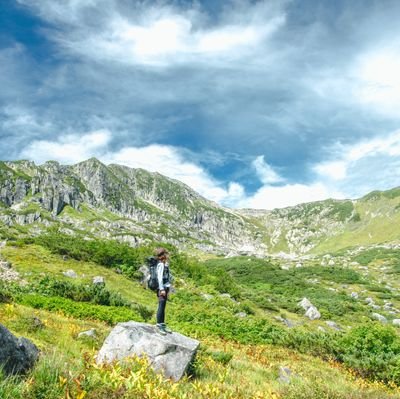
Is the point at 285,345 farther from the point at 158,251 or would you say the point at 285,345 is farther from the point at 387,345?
the point at 158,251

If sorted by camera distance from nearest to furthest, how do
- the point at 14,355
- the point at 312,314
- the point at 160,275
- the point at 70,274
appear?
the point at 14,355
the point at 160,275
the point at 70,274
the point at 312,314

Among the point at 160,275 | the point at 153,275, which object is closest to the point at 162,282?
the point at 160,275

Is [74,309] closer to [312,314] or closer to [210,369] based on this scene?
[210,369]

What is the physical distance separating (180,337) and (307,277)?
294 ft

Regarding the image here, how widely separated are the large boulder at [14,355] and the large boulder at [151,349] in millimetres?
2362

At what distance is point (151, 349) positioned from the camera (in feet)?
32.3

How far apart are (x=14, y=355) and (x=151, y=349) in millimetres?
3814

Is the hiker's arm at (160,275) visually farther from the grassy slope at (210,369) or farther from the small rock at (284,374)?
the small rock at (284,374)

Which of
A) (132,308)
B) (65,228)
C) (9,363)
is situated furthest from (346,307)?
(65,228)

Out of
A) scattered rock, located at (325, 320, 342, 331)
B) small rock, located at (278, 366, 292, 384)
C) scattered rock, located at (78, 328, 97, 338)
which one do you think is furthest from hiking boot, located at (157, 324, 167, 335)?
scattered rock, located at (325, 320, 342, 331)

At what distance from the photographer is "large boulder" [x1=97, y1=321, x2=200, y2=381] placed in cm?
960

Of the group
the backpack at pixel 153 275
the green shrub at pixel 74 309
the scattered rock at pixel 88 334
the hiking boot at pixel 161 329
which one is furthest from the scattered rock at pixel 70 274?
the hiking boot at pixel 161 329

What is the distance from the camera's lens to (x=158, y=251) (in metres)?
11.9

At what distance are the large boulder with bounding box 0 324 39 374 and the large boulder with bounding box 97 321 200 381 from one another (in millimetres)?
2362
